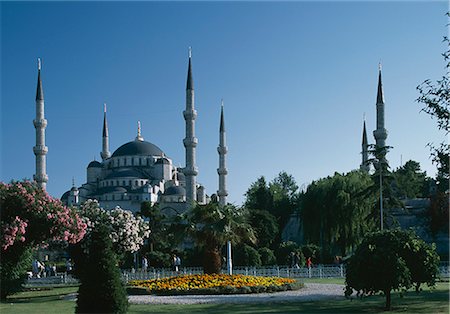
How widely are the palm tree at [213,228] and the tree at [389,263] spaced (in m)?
6.96

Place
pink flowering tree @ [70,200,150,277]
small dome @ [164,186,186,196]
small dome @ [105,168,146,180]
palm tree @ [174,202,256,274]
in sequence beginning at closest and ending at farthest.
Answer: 1. palm tree @ [174,202,256,274]
2. pink flowering tree @ [70,200,150,277]
3. small dome @ [164,186,186,196]
4. small dome @ [105,168,146,180]

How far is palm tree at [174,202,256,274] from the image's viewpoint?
21797 millimetres

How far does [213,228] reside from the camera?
2177 cm

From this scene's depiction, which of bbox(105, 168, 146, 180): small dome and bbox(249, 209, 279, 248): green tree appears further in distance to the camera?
bbox(105, 168, 146, 180): small dome

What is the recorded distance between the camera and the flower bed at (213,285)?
2005 cm

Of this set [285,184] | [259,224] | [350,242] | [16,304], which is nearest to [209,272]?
[16,304]

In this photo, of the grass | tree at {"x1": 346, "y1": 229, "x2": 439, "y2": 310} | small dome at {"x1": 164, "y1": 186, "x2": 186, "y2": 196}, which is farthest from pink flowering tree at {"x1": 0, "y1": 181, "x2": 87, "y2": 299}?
small dome at {"x1": 164, "y1": 186, "x2": 186, "y2": 196}

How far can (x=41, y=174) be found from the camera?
54344 mm

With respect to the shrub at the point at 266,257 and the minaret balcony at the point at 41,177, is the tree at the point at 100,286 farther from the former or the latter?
the minaret balcony at the point at 41,177

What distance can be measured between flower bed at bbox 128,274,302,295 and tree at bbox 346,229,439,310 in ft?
17.7

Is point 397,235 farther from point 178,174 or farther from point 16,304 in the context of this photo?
point 178,174

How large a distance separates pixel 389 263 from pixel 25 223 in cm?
1087

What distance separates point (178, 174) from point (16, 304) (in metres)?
64.2

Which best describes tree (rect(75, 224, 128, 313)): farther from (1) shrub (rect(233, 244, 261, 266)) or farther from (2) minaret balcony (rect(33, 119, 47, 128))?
(2) minaret balcony (rect(33, 119, 47, 128))
